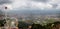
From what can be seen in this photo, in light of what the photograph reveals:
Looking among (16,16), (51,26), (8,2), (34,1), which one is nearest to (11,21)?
(16,16)

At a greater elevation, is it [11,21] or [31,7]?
[31,7]

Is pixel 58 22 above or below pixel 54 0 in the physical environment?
below

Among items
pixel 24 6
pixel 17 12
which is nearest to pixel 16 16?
pixel 17 12

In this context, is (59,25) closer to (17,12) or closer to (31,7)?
(31,7)

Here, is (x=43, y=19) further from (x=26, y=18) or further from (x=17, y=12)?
(x=17, y=12)

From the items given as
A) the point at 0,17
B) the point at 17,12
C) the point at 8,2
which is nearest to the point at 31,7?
the point at 17,12

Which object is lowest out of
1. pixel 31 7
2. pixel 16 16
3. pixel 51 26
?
pixel 51 26

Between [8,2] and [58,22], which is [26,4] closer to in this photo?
[8,2]
